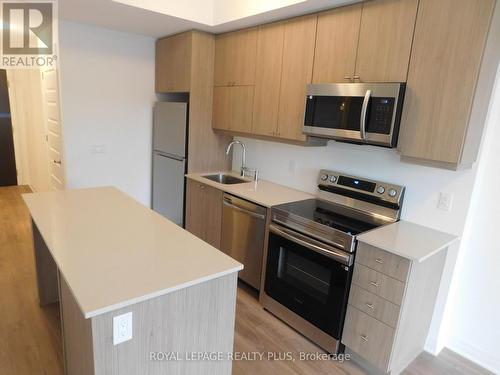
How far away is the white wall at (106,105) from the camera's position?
12.0 ft

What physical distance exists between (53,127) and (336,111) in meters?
3.46

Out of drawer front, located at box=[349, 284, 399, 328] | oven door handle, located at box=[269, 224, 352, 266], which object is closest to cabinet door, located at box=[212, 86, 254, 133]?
oven door handle, located at box=[269, 224, 352, 266]

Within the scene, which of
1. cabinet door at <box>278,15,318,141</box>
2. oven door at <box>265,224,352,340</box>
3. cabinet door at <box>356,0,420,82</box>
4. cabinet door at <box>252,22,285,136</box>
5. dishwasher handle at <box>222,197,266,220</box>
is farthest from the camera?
cabinet door at <box>252,22,285,136</box>

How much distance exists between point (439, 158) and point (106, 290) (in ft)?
6.33

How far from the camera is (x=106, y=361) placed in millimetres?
1270

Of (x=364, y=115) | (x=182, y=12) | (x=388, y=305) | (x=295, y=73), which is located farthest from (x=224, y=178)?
(x=388, y=305)

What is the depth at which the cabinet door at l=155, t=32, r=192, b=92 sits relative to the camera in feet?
11.8

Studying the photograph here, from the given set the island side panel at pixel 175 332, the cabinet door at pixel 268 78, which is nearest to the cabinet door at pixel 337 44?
the cabinet door at pixel 268 78

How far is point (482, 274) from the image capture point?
2275 mm

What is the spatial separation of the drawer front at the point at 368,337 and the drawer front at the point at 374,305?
0.11 ft

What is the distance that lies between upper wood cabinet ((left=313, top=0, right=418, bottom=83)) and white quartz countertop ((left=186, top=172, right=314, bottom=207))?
1005 mm

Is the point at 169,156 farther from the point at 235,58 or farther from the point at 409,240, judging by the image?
the point at 409,240

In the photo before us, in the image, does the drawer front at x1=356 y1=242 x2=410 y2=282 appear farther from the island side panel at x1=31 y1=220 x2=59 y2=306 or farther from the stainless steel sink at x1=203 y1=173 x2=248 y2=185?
the island side panel at x1=31 y1=220 x2=59 y2=306

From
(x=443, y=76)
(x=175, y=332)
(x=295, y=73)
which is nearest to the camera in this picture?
(x=175, y=332)
